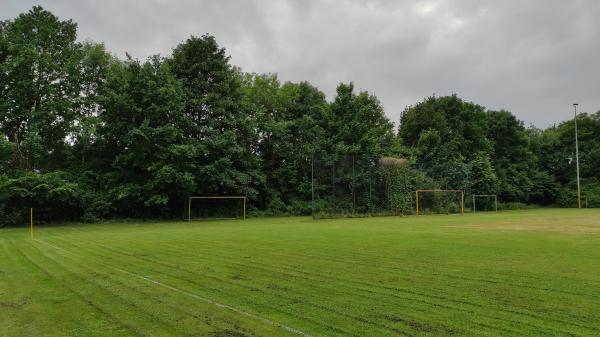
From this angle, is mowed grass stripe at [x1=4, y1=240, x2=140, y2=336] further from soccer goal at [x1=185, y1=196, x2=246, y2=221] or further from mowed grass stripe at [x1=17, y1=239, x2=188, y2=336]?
soccer goal at [x1=185, y1=196, x2=246, y2=221]

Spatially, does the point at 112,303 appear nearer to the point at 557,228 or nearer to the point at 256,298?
the point at 256,298

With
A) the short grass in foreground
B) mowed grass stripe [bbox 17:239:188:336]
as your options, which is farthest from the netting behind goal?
mowed grass stripe [bbox 17:239:188:336]

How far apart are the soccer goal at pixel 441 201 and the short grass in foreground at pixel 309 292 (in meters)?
21.2

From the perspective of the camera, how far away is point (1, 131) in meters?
27.0

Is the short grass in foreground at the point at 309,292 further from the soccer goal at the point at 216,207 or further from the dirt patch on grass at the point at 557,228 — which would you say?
the soccer goal at the point at 216,207

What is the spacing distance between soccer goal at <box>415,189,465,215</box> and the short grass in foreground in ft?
69.7

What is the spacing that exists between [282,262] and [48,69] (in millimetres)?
25682

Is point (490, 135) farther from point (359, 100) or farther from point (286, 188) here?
point (286, 188)

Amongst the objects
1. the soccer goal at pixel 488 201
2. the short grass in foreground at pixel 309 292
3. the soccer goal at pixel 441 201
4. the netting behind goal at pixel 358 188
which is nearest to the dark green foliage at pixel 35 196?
the netting behind goal at pixel 358 188

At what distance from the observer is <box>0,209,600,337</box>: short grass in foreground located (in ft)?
14.4

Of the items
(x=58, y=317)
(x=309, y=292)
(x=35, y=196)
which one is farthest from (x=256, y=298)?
(x=35, y=196)

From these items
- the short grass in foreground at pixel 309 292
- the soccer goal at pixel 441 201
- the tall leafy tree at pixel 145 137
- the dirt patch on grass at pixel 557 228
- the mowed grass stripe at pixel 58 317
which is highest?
the tall leafy tree at pixel 145 137

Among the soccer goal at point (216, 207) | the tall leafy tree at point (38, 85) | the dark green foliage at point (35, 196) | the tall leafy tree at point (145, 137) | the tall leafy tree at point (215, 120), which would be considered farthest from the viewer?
the soccer goal at point (216, 207)

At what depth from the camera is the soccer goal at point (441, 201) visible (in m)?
31.7
